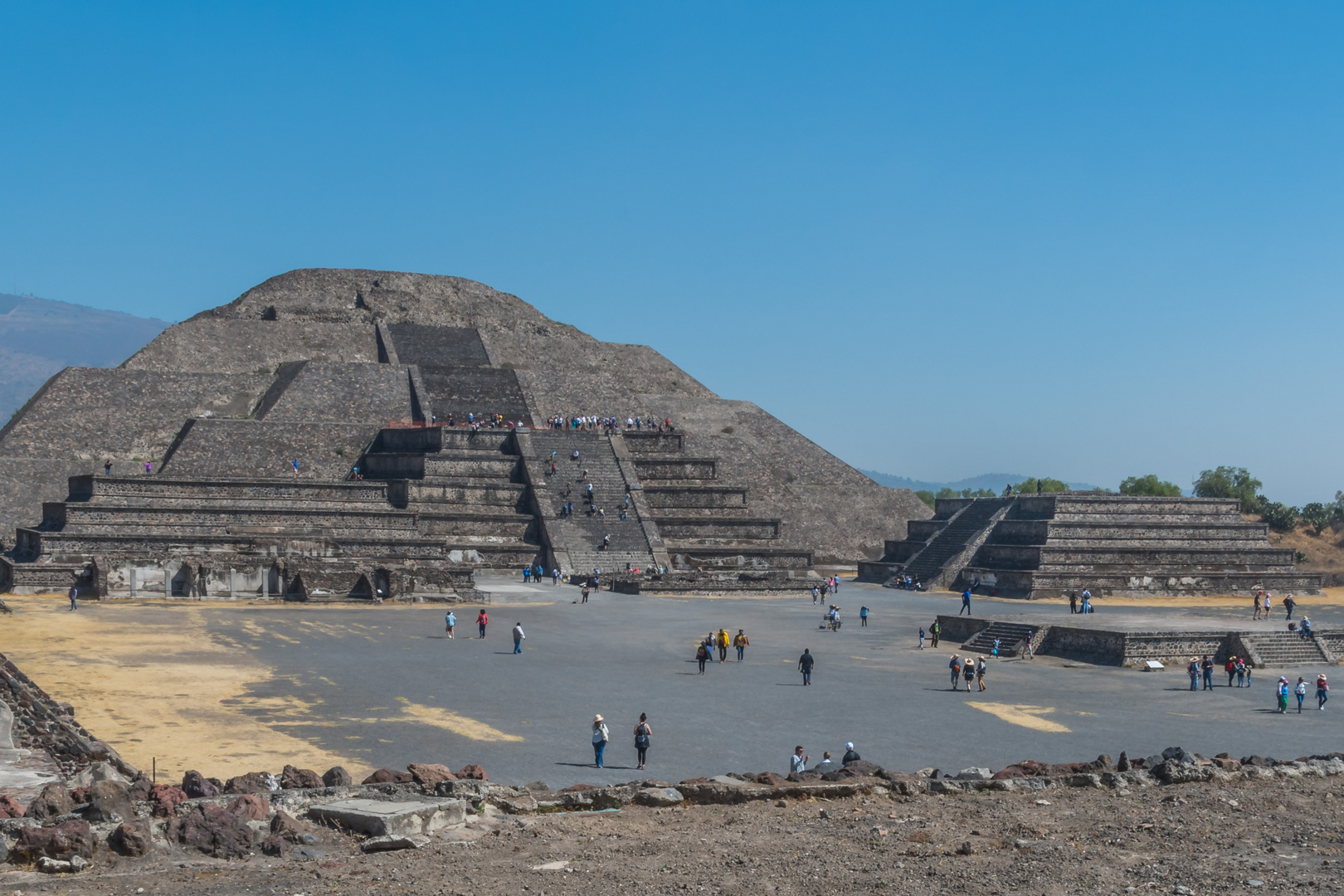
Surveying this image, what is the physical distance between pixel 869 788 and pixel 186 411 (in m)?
40.5

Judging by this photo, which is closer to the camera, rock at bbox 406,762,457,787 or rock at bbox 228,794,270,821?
rock at bbox 228,794,270,821

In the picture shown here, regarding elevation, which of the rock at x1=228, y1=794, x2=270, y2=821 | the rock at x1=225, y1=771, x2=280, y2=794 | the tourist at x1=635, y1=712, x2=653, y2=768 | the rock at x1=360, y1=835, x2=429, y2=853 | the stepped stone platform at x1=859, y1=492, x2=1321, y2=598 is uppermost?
the stepped stone platform at x1=859, y1=492, x2=1321, y2=598

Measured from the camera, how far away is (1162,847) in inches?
364

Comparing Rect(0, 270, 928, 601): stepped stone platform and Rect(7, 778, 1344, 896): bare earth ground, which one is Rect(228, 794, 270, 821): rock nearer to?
Rect(7, 778, 1344, 896): bare earth ground

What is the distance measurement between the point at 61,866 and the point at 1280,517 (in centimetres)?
5653

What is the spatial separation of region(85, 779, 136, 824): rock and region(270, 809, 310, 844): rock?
941 mm

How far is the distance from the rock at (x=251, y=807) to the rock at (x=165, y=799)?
14.4 inches

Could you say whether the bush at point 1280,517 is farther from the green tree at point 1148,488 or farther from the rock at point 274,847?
the rock at point 274,847

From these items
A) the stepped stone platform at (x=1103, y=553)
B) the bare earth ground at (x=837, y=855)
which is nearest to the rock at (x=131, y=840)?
the bare earth ground at (x=837, y=855)

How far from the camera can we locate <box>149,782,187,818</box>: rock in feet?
28.8

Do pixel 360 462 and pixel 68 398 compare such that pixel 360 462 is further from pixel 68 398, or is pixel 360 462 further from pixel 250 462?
pixel 68 398

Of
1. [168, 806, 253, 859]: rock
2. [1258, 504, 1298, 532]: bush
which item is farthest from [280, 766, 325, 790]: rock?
[1258, 504, 1298, 532]: bush

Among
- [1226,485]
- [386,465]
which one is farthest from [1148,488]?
[386,465]

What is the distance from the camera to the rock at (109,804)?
851 cm
